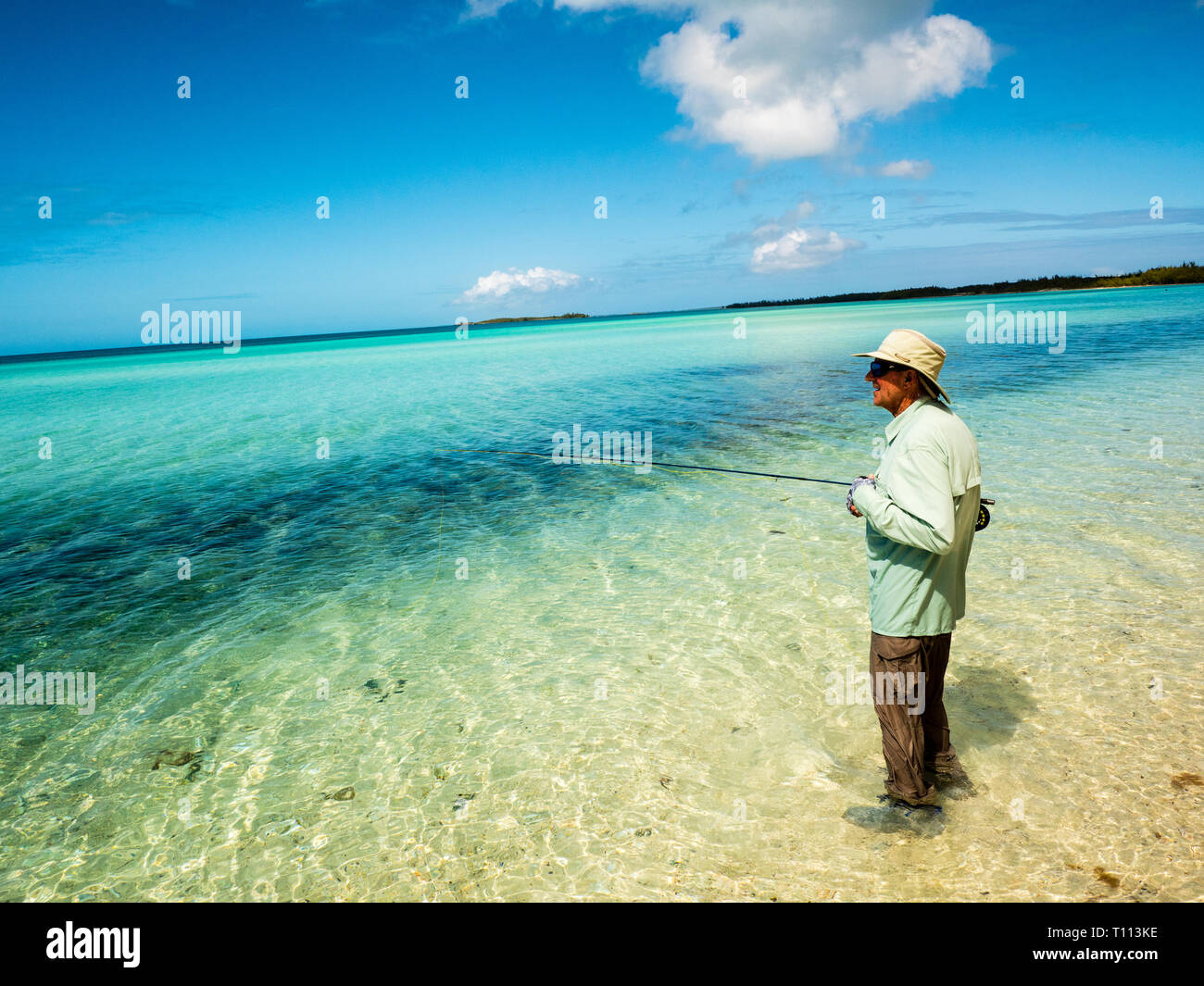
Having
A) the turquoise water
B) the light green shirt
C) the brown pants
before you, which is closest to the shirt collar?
the light green shirt

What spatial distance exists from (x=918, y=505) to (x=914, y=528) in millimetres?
114

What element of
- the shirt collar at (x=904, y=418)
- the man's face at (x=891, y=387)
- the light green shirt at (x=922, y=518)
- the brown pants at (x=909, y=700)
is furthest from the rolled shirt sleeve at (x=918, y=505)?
the brown pants at (x=909, y=700)

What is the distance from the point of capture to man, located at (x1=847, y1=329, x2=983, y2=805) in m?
3.15

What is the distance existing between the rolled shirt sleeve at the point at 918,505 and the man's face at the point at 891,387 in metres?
0.36

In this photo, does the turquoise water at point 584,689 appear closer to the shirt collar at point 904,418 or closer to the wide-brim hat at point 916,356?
the shirt collar at point 904,418

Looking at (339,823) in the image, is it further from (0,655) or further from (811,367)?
(811,367)

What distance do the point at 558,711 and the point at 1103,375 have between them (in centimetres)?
2336

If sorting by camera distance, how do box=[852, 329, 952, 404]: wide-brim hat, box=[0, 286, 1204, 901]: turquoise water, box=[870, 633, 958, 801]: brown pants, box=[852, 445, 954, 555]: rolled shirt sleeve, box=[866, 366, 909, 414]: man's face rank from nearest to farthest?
1. box=[852, 445, 954, 555]: rolled shirt sleeve
2. box=[852, 329, 952, 404]: wide-brim hat
3. box=[866, 366, 909, 414]: man's face
4. box=[870, 633, 958, 801]: brown pants
5. box=[0, 286, 1204, 901]: turquoise water

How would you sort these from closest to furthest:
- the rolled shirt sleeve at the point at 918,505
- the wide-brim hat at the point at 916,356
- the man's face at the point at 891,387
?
the rolled shirt sleeve at the point at 918,505 < the wide-brim hat at the point at 916,356 < the man's face at the point at 891,387

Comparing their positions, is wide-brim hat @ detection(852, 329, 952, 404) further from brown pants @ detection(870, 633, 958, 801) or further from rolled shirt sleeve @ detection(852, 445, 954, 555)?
brown pants @ detection(870, 633, 958, 801)

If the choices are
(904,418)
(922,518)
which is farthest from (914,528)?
(904,418)

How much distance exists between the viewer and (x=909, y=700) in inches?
142

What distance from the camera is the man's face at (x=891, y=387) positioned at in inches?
133
